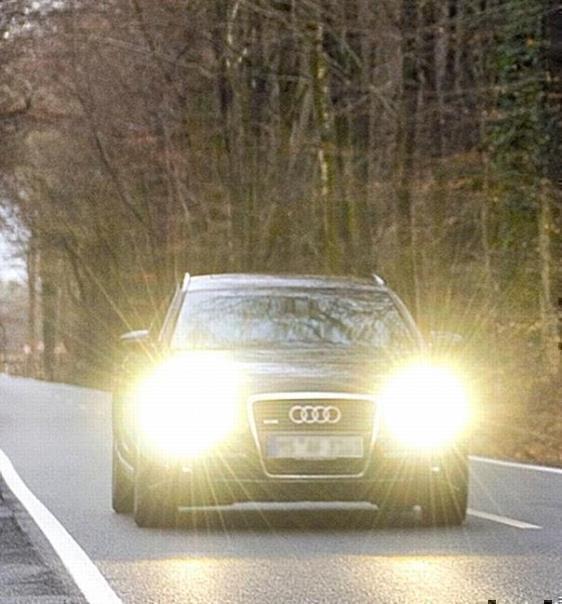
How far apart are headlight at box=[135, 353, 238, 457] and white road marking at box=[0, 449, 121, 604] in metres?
0.90

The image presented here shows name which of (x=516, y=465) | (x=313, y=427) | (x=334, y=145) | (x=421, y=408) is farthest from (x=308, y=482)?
(x=334, y=145)

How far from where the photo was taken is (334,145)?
33.8m

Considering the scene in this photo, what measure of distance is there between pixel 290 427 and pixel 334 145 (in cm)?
2080

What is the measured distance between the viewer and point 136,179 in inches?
2021

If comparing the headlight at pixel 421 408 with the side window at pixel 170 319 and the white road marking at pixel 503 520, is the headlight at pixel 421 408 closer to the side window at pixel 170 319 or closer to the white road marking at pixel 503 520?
the white road marking at pixel 503 520

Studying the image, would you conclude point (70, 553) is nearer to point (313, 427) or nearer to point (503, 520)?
point (313, 427)

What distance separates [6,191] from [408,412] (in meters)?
50.5

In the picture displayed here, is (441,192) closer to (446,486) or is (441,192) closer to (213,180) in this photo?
(213,180)

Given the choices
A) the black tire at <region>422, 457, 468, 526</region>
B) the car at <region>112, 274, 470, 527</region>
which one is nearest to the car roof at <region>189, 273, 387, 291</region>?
the car at <region>112, 274, 470, 527</region>

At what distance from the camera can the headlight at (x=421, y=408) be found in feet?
44.1

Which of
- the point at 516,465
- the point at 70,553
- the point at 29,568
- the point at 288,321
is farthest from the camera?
the point at 516,465

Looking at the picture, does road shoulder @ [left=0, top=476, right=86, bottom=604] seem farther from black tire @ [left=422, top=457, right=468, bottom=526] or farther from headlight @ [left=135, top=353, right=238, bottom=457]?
black tire @ [left=422, top=457, right=468, bottom=526]

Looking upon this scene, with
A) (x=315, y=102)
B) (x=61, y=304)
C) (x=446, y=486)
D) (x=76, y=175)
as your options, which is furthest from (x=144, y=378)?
(x=61, y=304)

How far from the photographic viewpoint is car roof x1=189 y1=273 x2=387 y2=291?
15148 mm
